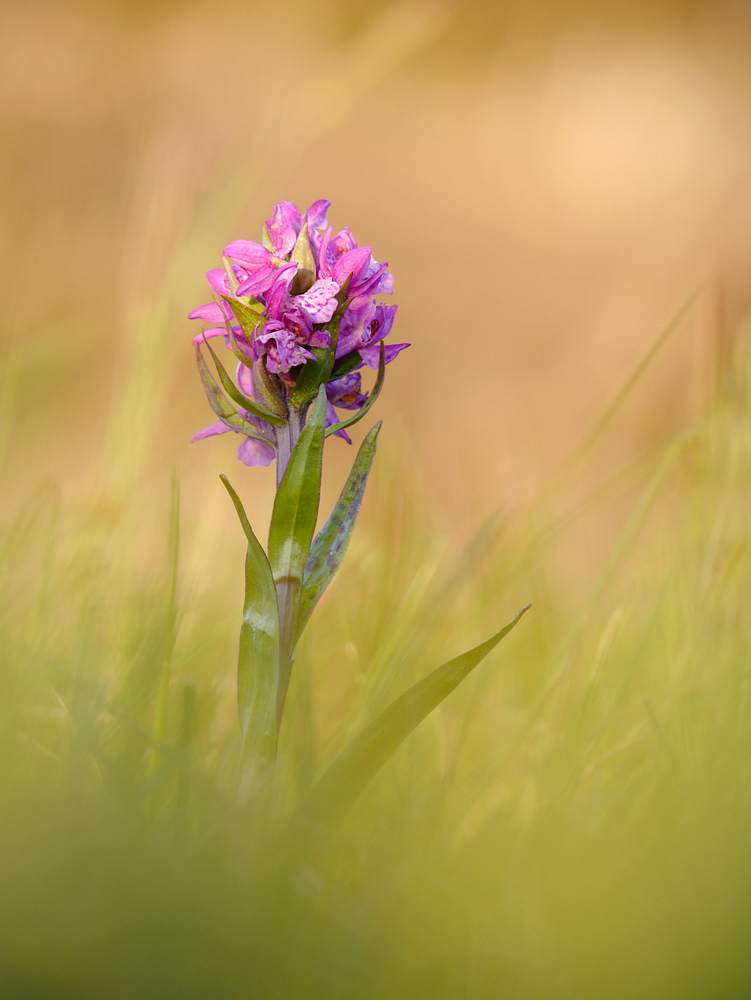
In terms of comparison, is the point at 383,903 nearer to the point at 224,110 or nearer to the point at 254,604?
the point at 254,604

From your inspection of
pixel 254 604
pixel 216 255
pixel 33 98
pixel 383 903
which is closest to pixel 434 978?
pixel 383 903

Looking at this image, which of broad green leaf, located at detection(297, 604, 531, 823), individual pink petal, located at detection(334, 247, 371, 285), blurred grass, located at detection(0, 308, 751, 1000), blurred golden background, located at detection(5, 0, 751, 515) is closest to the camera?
blurred grass, located at detection(0, 308, 751, 1000)

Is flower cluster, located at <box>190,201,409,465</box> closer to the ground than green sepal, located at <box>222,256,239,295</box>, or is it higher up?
closer to the ground

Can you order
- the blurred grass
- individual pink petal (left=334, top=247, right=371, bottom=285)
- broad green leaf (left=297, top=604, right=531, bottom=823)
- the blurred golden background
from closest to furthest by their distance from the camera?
the blurred grass
broad green leaf (left=297, top=604, right=531, bottom=823)
individual pink petal (left=334, top=247, right=371, bottom=285)
the blurred golden background

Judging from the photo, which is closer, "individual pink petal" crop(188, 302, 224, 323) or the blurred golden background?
"individual pink petal" crop(188, 302, 224, 323)

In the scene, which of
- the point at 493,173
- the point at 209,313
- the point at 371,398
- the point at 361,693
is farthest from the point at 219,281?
the point at 493,173

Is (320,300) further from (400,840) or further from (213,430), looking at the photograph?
(400,840)

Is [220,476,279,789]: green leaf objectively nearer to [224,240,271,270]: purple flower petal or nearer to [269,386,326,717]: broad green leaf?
[269,386,326,717]: broad green leaf

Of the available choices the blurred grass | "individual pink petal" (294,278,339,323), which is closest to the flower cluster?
"individual pink petal" (294,278,339,323)

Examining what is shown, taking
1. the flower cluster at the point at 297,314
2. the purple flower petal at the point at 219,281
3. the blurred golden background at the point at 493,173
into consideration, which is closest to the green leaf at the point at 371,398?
the flower cluster at the point at 297,314
